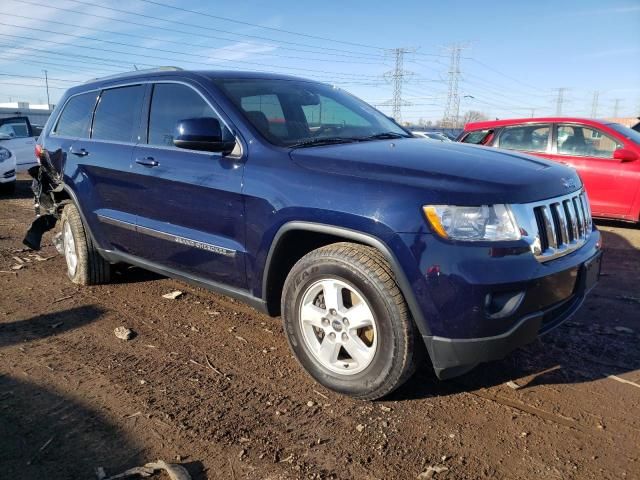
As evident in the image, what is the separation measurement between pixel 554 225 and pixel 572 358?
111 cm

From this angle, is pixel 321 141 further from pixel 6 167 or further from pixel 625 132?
pixel 6 167

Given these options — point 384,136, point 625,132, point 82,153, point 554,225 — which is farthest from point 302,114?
point 625,132

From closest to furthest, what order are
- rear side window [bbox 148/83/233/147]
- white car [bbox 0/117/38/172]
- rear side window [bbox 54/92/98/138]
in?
rear side window [bbox 148/83/233/147] < rear side window [bbox 54/92/98/138] < white car [bbox 0/117/38/172]

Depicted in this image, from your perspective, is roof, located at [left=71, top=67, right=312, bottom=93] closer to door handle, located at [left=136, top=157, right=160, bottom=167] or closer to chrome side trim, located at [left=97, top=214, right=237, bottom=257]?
door handle, located at [left=136, top=157, right=160, bottom=167]

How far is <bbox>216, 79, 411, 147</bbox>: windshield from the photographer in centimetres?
328

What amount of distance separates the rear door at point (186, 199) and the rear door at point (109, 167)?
0.18 m

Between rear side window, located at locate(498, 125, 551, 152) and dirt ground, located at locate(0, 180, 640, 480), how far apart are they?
419 cm

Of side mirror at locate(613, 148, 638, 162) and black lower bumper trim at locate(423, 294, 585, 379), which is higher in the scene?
side mirror at locate(613, 148, 638, 162)

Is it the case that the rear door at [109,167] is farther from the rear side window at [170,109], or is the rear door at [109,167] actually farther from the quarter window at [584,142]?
the quarter window at [584,142]

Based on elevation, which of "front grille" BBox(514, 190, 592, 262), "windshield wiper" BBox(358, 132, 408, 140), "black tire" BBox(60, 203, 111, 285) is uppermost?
"windshield wiper" BBox(358, 132, 408, 140)

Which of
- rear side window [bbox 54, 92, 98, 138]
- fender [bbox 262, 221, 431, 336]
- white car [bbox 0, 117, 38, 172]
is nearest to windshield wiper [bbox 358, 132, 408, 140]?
fender [bbox 262, 221, 431, 336]

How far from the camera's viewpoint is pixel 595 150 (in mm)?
7223

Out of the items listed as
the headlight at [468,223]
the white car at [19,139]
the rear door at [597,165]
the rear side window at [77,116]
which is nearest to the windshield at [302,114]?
the headlight at [468,223]

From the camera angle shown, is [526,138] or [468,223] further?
[526,138]
